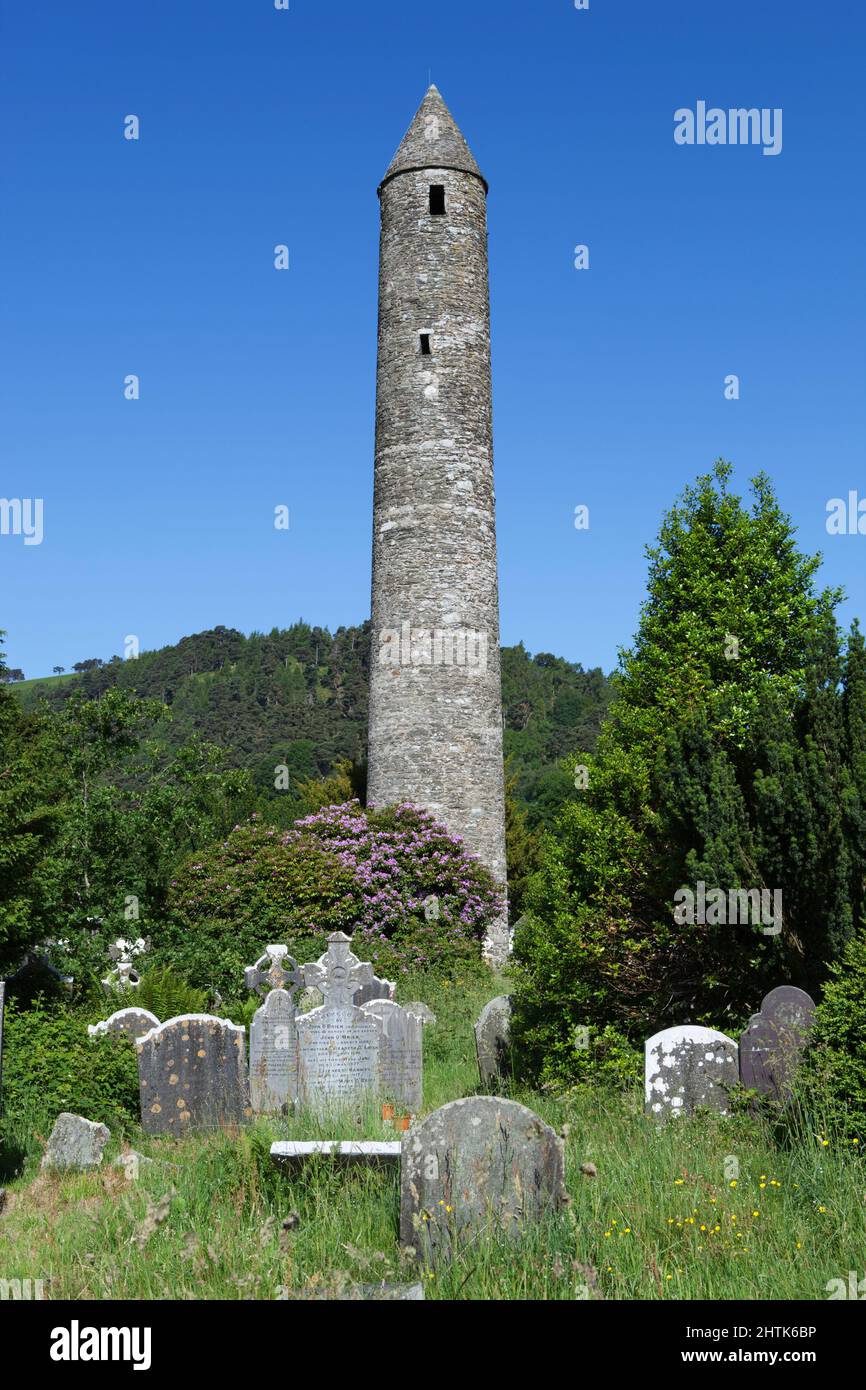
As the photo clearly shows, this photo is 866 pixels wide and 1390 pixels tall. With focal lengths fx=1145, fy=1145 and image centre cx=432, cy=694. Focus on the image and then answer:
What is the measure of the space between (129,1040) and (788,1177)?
6742 mm

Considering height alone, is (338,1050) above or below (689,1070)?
below

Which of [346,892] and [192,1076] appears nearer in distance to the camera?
[192,1076]

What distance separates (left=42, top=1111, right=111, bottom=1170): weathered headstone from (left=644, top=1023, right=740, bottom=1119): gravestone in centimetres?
438

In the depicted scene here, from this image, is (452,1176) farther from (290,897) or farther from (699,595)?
(290,897)

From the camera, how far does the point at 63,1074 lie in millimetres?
10656

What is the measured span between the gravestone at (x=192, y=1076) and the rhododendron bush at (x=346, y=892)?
25.8 feet

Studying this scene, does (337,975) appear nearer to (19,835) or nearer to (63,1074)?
(63,1074)

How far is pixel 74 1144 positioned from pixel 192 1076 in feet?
4.25

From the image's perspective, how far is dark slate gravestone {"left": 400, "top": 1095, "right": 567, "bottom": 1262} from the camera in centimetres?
641

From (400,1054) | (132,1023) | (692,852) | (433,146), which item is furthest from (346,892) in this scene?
(433,146)

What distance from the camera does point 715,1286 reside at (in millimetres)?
5695

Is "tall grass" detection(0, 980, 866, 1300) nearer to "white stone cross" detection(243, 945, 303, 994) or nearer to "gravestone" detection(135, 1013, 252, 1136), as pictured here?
"gravestone" detection(135, 1013, 252, 1136)

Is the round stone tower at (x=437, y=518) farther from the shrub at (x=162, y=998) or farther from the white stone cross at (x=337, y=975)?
the shrub at (x=162, y=998)

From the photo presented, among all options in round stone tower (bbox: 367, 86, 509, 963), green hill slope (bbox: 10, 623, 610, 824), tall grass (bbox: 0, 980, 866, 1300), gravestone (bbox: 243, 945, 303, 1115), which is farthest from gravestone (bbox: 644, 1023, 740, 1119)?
green hill slope (bbox: 10, 623, 610, 824)
